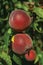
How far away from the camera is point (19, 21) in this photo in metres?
1.84

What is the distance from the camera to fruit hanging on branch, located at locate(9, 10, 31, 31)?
72.4 inches

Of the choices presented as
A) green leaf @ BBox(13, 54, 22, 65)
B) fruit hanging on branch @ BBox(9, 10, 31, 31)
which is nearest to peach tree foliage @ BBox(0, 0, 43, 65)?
green leaf @ BBox(13, 54, 22, 65)

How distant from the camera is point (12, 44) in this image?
6.23 ft

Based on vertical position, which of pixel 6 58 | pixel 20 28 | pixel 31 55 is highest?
pixel 20 28

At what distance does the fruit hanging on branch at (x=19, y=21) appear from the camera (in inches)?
72.4

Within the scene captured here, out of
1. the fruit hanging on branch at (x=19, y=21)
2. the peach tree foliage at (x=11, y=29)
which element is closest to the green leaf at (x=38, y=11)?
the peach tree foliage at (x=11, y=29)

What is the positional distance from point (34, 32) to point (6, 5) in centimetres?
25

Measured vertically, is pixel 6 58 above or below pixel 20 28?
below

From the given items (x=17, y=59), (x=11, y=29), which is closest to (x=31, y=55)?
(x=17, y=59)

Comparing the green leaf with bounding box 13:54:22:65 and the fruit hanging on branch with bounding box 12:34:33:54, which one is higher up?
the fruit hanging on branch with bounding box 12:34:33:54

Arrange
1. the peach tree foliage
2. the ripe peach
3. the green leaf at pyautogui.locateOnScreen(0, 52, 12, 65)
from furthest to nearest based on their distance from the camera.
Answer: the ripe peach
the peach tree foliage
the green leaf at pyautogui.locateOnScreen(0, 52, 12, 65)

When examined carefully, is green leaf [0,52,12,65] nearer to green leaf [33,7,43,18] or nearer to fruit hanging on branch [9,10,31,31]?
fruit hanging on branch [9,10,31,31]

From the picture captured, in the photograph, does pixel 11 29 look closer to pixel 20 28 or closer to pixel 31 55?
pixel 20 28

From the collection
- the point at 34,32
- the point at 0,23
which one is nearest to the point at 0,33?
the point at 0,23
